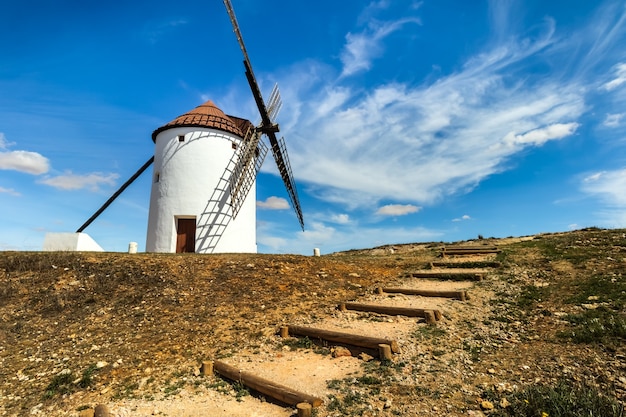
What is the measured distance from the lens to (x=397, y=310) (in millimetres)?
9875

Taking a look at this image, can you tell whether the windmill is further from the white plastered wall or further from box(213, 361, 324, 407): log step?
box(213, 361, 324, 407): log step

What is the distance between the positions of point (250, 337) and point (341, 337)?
258 cm

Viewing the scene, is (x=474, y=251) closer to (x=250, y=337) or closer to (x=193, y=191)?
(x=250, y=337)

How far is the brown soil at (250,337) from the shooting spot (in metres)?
6.12

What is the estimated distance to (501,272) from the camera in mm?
13406

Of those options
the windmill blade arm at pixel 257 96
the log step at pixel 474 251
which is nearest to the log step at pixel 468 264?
the log step at pixel 474 251

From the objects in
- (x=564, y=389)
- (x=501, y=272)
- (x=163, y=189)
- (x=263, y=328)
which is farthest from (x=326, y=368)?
(x=163, y=189)

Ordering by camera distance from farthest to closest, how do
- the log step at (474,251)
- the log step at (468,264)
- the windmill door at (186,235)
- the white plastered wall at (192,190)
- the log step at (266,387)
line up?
the windmill door at (186,235)
the white plastered wall at (192,190)
the log step at (474,251)
the log step at (468,264)
the log step at (266,387)

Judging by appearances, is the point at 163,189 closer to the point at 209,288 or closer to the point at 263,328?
the point at 209,288

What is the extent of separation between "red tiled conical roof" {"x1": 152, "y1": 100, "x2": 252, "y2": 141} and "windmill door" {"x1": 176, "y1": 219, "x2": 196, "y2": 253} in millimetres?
6739

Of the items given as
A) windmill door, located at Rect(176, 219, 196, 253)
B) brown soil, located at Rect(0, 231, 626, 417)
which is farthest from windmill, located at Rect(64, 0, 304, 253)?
brown soil, located at Rect(0, 231, 626, 417)

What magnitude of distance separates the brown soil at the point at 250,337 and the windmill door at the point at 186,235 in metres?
7.28

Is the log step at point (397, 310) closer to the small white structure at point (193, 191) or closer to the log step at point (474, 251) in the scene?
the log step at point (474, 251)

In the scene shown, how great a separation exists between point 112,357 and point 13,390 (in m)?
1.82
